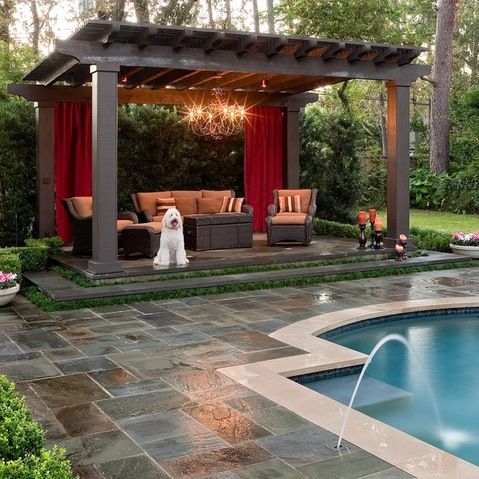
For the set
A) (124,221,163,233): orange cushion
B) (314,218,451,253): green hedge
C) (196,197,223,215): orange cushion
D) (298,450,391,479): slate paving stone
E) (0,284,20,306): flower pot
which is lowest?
(298,450,391,479): slate paving stone

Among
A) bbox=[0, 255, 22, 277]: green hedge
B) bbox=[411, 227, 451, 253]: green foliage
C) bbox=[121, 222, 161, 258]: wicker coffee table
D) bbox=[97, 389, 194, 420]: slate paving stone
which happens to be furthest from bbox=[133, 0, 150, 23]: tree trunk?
bbox=[97, 389, 194, 420]: slate paving stone

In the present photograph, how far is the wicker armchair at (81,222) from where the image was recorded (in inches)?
394

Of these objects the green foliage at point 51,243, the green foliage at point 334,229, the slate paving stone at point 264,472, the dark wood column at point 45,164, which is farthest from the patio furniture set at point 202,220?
the slate paving stone at point 264,472

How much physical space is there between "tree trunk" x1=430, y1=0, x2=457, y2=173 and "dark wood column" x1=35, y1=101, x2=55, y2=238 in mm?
12105

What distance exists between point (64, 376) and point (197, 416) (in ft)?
4.27

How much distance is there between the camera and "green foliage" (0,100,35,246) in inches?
431

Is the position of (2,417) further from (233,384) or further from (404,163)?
(404,163)

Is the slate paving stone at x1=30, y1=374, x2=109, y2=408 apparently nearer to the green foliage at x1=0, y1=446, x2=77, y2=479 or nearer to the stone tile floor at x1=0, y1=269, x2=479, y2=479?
the stone tile floor at x1=0, y1=269, x2=479, y2=479

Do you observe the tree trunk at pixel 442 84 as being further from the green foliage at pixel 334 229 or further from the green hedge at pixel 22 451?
the green hedge at pixel 22 451

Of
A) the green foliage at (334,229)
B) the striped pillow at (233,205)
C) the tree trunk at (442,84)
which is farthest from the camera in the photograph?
the tree trunk at (442,84)

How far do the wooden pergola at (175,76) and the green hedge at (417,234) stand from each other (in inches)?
40.6

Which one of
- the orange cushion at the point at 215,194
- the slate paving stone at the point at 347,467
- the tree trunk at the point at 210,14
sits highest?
the tree trunk at the point at 210,14

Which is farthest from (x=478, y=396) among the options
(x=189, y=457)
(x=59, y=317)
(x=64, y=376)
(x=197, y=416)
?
(x=59, y=317)

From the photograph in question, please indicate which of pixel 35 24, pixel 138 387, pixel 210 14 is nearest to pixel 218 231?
pixel 138 387
